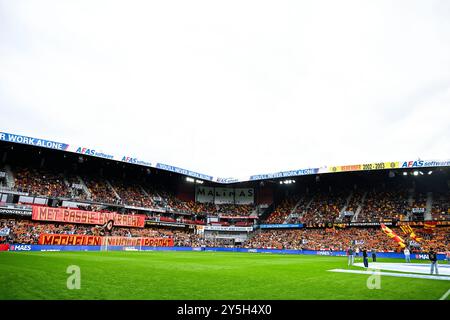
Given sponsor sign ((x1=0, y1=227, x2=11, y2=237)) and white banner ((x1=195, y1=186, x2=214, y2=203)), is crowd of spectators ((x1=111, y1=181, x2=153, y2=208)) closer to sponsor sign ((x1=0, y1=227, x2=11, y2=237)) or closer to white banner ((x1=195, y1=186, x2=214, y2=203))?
white banner ((x1=195, y1=186, x2=214, y2=203))

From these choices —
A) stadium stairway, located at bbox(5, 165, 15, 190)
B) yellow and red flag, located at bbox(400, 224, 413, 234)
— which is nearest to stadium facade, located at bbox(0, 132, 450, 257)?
stadium stairway, located at bbox(5, 165, 15, 190)

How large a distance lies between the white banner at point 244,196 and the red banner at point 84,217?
2600 cm

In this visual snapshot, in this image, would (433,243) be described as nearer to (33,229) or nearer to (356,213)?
(356,213)

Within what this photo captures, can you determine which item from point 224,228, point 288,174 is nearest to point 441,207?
point 288,174

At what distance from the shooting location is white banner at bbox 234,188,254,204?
74438 mm

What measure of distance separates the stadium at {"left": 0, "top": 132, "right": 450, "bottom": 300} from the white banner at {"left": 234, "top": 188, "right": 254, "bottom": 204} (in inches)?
10.0

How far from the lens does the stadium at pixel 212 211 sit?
40.4 metres

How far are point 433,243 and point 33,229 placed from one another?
→ 173 feet

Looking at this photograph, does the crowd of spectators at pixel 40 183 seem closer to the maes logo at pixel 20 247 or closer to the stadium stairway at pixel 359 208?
the maes logo at pixel 20 247
